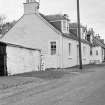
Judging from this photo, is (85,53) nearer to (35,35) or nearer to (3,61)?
(35,35)

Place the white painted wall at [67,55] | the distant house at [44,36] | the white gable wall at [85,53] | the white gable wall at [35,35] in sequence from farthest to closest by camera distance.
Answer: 1. the white gable wall at [85,53]
2. the white painted wall at [67,55]
3. the white gable wall at [35,35]
4. the distant house at [44,36]

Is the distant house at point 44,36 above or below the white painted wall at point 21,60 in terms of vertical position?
above

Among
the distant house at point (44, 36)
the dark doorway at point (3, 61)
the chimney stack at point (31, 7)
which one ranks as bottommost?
the dark doorway at point (3, 61)

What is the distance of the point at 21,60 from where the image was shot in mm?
22656

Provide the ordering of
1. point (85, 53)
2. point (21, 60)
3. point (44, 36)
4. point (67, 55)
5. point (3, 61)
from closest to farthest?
point (3, 61) < point (21, 60) < point (44, 36) < point (67, 55) < point (85, 53)

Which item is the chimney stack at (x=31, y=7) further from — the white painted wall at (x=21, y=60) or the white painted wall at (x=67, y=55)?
the white painted wall at (x=21, y=60)

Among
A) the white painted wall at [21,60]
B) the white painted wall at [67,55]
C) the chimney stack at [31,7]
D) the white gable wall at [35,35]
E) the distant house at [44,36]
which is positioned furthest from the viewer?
the white painted wall at [67,55]

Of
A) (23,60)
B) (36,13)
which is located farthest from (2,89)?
(36,13)

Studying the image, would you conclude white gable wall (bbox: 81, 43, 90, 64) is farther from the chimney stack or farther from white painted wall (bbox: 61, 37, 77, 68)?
the chimney stack

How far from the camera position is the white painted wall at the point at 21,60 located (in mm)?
20748

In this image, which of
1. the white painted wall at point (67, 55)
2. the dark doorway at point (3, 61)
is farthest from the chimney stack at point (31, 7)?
the dark doorway at point (3, 61)

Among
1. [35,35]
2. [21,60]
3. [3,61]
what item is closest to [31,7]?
[35,35]

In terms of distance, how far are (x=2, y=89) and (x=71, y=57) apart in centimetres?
2261

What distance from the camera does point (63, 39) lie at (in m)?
31.4
